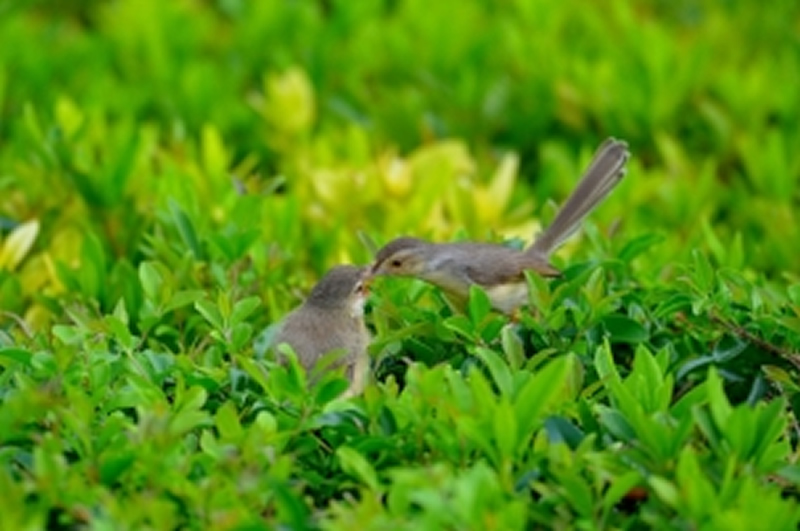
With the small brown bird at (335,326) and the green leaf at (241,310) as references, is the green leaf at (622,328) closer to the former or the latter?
the small brown bird at (335,326)

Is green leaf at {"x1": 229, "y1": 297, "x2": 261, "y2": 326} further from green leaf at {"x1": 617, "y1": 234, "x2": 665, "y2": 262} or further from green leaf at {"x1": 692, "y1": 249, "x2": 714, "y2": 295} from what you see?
green leaf at {"x1": 617, "y1": 234, "x2": 665, "y2": 262}

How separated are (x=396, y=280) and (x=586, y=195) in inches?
37.8

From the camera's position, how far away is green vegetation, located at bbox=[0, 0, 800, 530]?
3.40 m

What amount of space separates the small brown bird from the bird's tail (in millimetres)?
656

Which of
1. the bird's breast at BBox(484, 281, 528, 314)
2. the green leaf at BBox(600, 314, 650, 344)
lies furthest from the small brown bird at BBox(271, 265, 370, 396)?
the green leaf at BBox(600, 314, 650, 344)

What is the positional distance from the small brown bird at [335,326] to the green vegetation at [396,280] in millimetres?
88

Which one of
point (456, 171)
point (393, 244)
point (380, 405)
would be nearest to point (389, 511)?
point (380, 405)

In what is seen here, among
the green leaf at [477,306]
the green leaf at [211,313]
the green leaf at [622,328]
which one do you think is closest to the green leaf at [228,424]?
the green leaf at [211,313]

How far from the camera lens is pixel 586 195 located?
5.72 m

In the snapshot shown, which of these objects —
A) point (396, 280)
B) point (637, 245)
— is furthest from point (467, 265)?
point (637, 245)

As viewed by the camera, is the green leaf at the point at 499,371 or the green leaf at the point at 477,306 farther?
the green leaf at the point at 477,306

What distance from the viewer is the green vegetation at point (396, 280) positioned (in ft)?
11.2

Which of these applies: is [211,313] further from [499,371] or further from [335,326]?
[499,371]

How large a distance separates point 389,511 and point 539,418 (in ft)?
1.53
